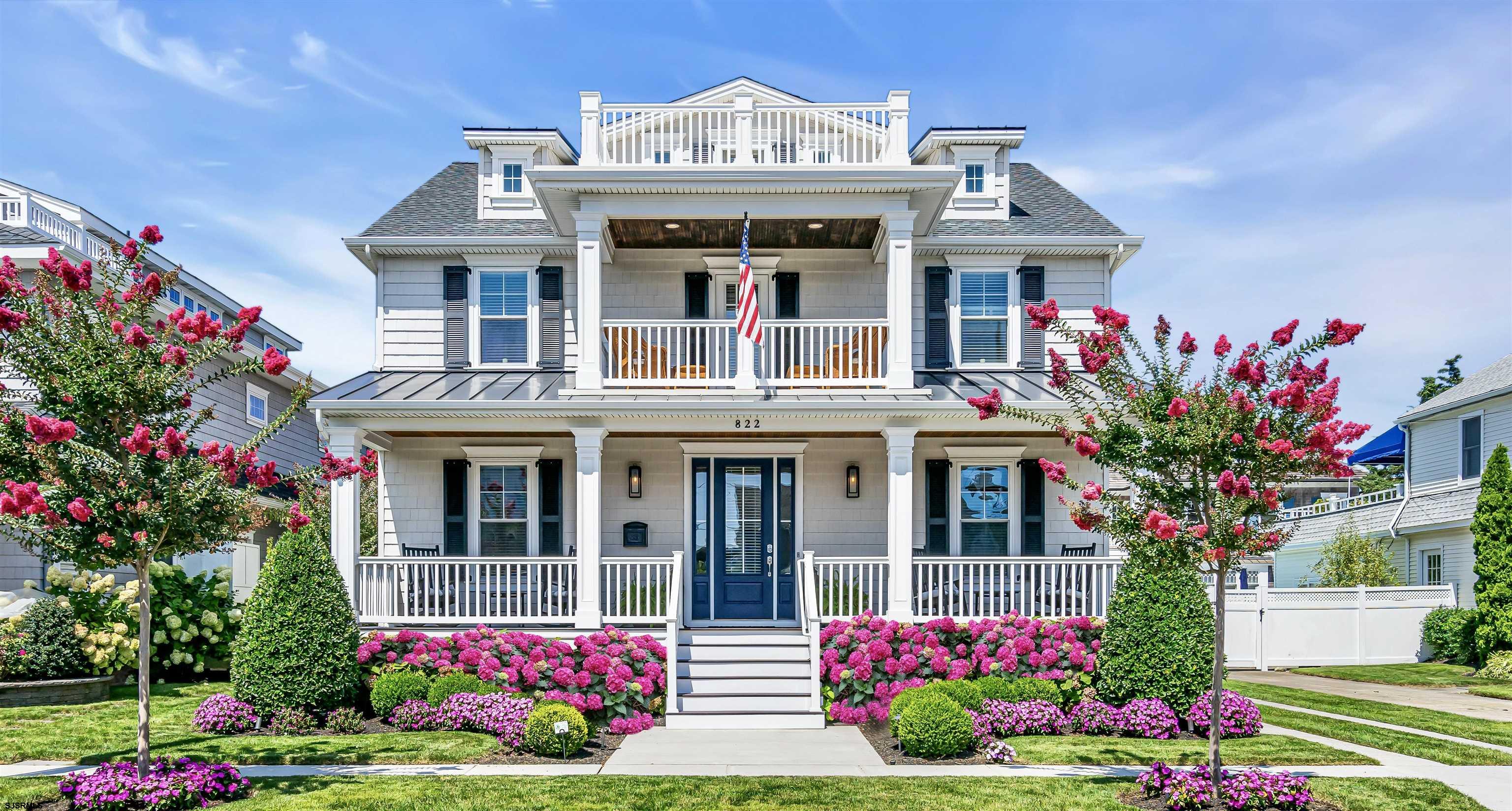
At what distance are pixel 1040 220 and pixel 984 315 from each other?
1993mm

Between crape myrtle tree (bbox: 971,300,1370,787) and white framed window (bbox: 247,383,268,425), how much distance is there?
19255 mm

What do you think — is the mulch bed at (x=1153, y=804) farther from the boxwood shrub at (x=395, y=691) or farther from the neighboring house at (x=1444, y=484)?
the neighboring house at (x=1444, y=484)

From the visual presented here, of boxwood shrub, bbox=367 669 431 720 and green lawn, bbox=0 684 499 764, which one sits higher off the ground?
boxwood shrub, bbox=367 669 431 720

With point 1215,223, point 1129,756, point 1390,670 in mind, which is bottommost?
point 1390,670

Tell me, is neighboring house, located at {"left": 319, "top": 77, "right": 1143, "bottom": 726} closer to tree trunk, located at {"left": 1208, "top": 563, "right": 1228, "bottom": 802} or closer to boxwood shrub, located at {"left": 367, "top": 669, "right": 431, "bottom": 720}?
boxwood shrub, located at {"left": 367, "top": 669, "right": 431, "bottom": 720}

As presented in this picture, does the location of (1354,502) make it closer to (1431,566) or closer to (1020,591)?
(1431,566)

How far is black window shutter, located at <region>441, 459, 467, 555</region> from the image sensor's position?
15.2 meters

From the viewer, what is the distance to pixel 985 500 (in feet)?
50.6

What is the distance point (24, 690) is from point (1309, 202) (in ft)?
61.6

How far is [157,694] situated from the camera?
1329 cm

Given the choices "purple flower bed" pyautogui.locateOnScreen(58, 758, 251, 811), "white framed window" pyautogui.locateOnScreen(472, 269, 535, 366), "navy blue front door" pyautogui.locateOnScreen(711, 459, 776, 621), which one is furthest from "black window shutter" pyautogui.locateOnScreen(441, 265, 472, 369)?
"purple flower bed" pyautogui.locateOnScreen(58, 758, 251, 811)

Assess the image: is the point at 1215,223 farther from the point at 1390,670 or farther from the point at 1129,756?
the point at 1129,756

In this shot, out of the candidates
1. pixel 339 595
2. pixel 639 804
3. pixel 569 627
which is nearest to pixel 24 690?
pixel 339 595

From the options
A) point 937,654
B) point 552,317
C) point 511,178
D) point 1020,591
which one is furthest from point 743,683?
point 511,178
